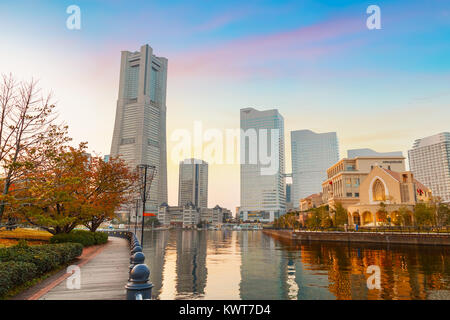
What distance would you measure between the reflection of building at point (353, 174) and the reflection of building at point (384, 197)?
35.3ft

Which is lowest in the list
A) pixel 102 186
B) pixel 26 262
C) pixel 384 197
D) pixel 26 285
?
Result: pixel 26 285

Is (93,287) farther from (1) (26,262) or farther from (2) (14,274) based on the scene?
(1) (26,262)

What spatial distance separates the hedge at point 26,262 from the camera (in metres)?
11.3

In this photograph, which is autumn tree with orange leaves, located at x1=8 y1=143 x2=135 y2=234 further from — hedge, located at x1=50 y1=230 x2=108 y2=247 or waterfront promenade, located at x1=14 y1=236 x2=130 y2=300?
waterfront promenade, located at x1=14 y1=236 x2=130 y2=300

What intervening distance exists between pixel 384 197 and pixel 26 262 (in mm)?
86597

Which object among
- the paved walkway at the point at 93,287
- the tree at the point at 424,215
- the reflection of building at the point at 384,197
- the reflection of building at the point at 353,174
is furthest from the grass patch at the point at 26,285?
the reflection of building at the point at 353,174

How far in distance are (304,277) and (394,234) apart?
39143 millimetres

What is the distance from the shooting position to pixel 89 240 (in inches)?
1278

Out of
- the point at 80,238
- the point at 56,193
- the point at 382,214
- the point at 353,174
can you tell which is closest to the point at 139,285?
the point at 56,193

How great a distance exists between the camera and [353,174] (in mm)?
103500
